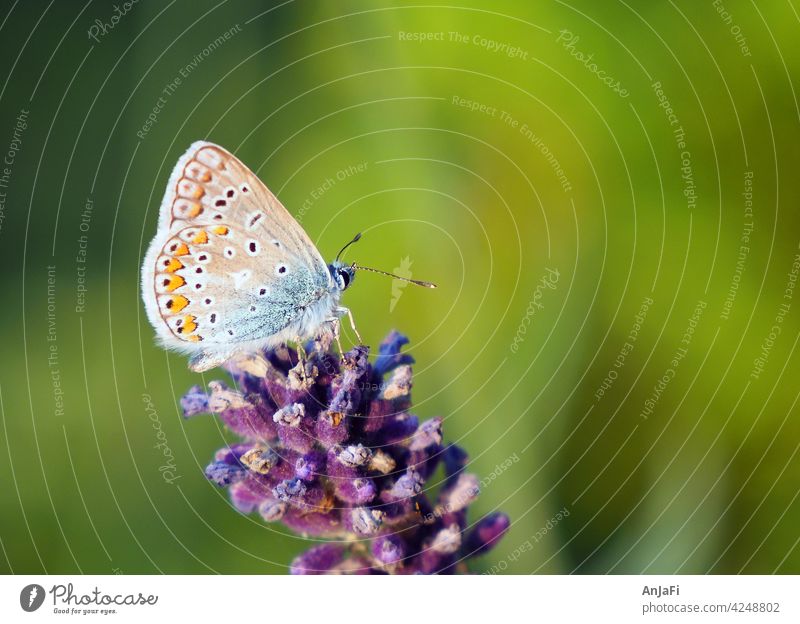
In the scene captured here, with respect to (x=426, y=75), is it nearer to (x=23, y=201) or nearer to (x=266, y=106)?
(x=266, y=106)

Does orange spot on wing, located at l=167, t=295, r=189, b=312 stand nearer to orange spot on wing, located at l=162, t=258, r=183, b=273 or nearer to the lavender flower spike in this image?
orange spot on wing, located at l=162, t=258, r=183, b=273

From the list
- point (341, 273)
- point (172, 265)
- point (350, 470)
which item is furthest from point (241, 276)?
point (350, 470)

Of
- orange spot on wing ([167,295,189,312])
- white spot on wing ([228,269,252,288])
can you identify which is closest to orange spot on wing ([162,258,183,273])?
orange spot on wing ([167,295,189,312])

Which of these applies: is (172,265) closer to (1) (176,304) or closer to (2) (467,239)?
(1) (176,304)

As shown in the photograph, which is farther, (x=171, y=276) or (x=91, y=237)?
(x=91, y=237)

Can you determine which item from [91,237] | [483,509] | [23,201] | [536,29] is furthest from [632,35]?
[23,201]

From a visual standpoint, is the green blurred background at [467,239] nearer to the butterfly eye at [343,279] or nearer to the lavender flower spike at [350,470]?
the butterfly eye at [343,279]
